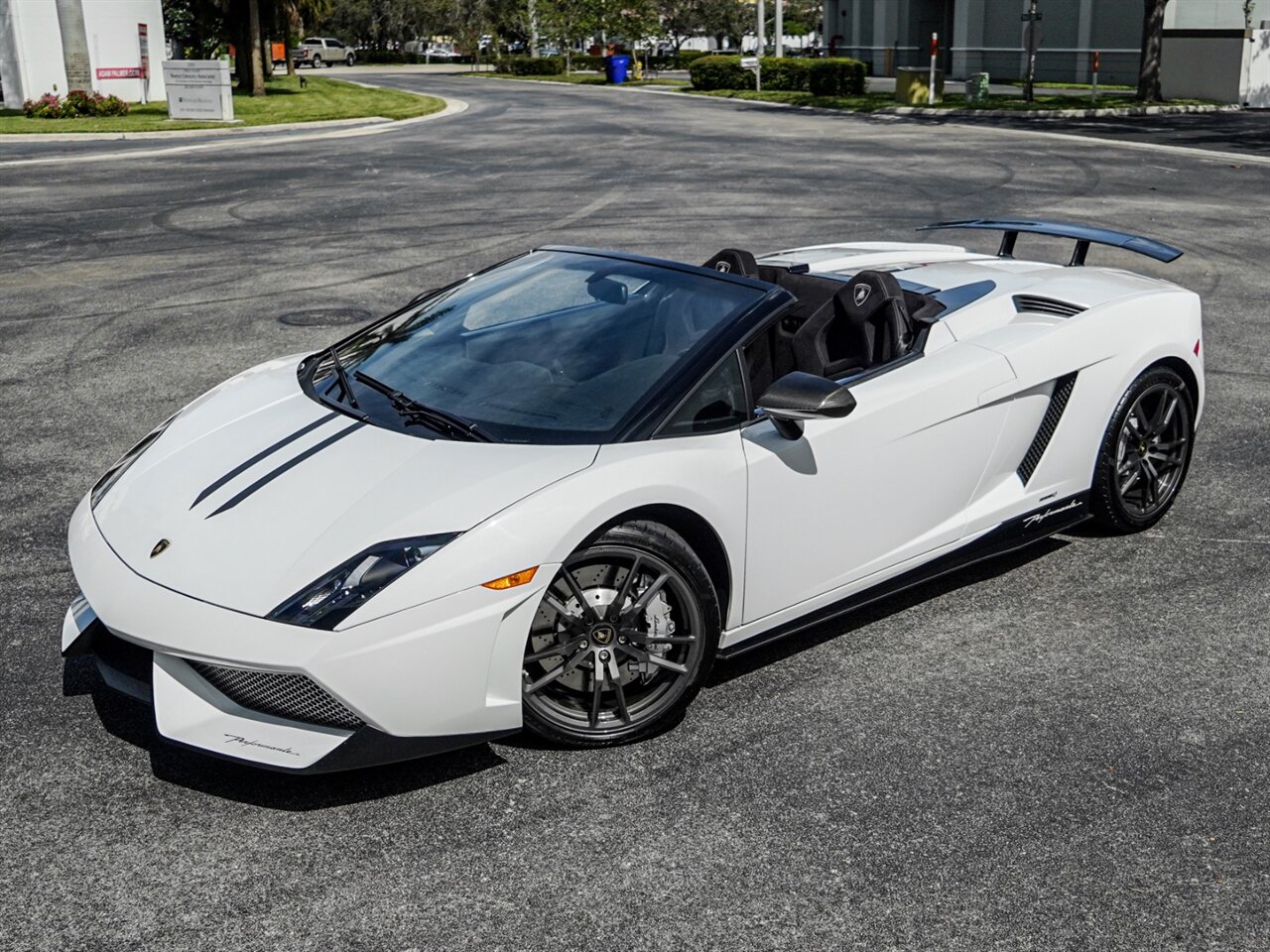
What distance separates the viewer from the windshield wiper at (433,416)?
4.26 m

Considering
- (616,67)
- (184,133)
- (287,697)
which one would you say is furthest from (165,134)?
(616,67)

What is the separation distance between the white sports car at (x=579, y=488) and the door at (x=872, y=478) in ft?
0.04

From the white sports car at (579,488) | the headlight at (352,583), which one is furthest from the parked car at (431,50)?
the headlight at (352,583)

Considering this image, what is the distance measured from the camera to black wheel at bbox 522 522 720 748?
3998mm

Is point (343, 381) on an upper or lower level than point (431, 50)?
lower

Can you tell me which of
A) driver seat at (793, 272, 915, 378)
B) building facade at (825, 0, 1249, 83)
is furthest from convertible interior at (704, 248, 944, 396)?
building facade at (825, 0, 1249, 83)

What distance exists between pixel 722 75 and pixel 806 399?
45565mm

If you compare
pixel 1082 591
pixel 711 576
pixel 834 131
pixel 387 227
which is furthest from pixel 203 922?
pixel 834 131

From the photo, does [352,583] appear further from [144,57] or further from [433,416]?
[144,57]

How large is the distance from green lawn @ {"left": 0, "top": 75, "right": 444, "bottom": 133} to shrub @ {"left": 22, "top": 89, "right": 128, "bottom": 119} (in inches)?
13.3

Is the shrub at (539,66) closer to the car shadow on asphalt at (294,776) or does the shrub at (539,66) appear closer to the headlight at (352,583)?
the car shadow on asphalt at (294,776)

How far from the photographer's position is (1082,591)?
548cm

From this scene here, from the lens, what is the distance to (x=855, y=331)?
511 cm

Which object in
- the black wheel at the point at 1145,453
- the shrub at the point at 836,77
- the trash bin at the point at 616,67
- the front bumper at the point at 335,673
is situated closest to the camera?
the front bumper at the point at 335,673
